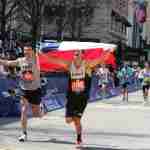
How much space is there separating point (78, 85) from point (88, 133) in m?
2.52

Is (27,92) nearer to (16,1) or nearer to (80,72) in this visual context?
(80,72)

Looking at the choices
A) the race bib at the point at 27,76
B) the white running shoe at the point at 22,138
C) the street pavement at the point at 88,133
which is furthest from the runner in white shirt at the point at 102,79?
the race bib at the point at 27,76

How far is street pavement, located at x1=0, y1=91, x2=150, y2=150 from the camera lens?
11758 mm

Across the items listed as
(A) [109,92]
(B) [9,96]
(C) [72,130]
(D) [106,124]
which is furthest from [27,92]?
(A) [109,92]

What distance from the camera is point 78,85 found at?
1168 centimetres

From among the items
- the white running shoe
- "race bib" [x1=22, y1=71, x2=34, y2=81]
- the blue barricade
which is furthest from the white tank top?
the blue barricade

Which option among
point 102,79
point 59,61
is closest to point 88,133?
point 59,61

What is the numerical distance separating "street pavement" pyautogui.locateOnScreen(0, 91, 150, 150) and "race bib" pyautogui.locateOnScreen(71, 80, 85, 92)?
0.98m

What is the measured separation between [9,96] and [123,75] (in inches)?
464

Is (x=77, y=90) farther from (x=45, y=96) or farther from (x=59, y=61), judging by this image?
(x=45, y=96)

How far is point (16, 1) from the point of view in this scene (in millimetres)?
32719

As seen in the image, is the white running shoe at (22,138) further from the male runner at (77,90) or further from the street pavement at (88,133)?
the male runner at (77,90)

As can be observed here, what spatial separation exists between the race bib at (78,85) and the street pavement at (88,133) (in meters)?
0.98

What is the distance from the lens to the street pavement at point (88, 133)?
11758mm
